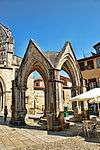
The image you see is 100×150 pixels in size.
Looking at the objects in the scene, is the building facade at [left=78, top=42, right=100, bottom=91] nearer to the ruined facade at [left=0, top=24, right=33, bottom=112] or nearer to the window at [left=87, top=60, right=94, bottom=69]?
the window at [left=87, top=60, right=94, bottom=69]

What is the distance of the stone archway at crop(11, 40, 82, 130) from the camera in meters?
17.3

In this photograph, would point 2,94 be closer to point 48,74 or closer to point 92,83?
point 92,83

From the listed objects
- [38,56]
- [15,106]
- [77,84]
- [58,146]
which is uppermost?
[38,56]

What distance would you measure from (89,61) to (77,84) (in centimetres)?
1677

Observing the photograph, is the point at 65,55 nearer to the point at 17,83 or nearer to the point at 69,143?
the point at 17,83

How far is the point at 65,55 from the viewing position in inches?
769

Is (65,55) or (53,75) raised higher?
(65,55)

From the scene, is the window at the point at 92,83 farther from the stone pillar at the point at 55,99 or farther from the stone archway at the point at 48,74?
the stone pillar at the point at 55,99

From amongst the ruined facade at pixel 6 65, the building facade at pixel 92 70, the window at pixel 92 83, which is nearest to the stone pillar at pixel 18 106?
the building facade at pixel 92 70

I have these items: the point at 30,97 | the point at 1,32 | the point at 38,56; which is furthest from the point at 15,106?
the point at 1,32

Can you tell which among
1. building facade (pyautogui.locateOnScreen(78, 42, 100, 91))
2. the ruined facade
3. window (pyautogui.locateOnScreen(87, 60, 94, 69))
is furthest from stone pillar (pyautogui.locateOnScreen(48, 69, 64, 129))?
the ruined facade

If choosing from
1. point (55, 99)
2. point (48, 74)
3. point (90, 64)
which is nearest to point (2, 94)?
point (90, 64)

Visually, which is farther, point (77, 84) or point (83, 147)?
point (77, 84)

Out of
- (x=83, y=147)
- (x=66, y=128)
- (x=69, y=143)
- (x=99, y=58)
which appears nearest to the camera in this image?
(x=83, y=147)
